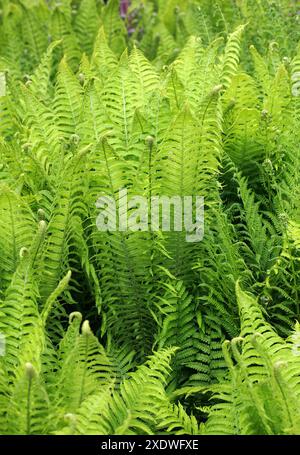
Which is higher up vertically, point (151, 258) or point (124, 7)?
point (124, 7)

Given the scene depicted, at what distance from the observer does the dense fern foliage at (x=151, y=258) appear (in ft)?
6.50

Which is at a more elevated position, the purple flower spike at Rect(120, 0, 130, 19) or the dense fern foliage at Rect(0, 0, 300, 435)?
the purple flower spike at Rect(120, 0, 130, 19)

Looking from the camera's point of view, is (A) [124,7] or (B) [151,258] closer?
(B) [151,258]

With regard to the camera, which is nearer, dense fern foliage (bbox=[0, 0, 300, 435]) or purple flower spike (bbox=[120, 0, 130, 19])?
dense fern foliage (bbox=[0, 0, 300, 435])

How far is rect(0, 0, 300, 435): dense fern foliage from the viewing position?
1.98 m

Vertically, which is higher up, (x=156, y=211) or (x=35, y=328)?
(x=156, y=211)

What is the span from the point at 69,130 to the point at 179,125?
67 centimetres

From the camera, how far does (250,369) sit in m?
2.04

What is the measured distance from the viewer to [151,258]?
2391mm

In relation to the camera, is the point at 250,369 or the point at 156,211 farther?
the point at 156,211

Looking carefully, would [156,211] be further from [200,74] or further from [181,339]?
[200,74]

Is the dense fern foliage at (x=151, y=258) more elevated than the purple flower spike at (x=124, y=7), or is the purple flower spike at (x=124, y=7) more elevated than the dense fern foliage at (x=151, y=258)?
the purple flower spike at (x=124, y=7)

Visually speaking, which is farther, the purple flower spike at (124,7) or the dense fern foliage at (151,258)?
the purple flower spike at (124,7)
